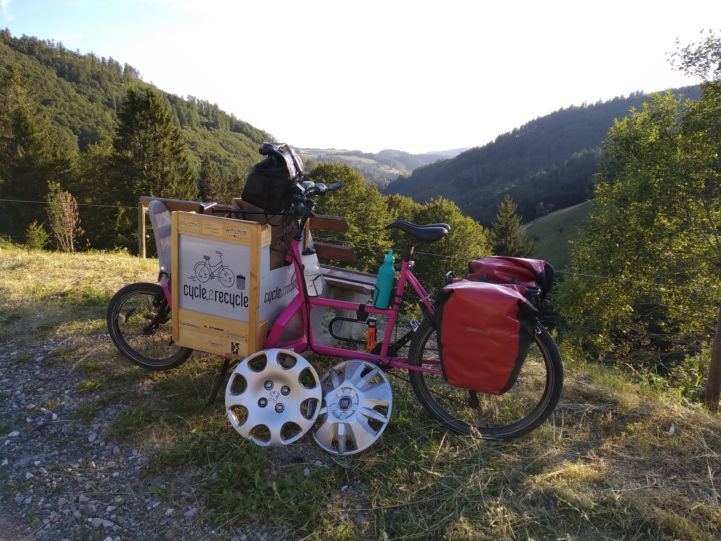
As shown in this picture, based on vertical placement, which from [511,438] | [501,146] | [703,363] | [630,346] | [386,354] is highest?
[501,146]

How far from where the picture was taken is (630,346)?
602 inches

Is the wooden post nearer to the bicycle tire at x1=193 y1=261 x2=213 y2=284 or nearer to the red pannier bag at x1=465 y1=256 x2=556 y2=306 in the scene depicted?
the bicycle tire at x1=193 y1=261 x2=213 y2=284

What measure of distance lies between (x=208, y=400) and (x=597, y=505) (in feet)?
9.00

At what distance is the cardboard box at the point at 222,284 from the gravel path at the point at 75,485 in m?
0.93

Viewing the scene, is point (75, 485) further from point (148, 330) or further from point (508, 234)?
point (508, 234)

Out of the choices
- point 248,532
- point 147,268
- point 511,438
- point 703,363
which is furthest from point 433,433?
point 703,363

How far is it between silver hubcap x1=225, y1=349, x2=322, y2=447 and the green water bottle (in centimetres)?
71

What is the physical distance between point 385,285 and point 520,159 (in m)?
152

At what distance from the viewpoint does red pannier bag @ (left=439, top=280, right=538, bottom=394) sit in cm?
276

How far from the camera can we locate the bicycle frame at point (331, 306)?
3.34 meters

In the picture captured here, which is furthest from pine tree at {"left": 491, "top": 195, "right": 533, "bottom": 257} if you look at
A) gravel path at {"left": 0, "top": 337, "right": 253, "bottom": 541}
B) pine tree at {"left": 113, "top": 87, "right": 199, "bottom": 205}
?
gravel path at {"left": 0, "top": 337, "right": 253, "bottom": 541}

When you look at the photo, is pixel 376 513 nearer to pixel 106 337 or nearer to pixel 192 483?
pixel 192 483

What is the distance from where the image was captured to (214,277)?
11.4ft

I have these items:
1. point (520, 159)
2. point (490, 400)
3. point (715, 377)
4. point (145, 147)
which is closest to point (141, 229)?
point (490, 400)
